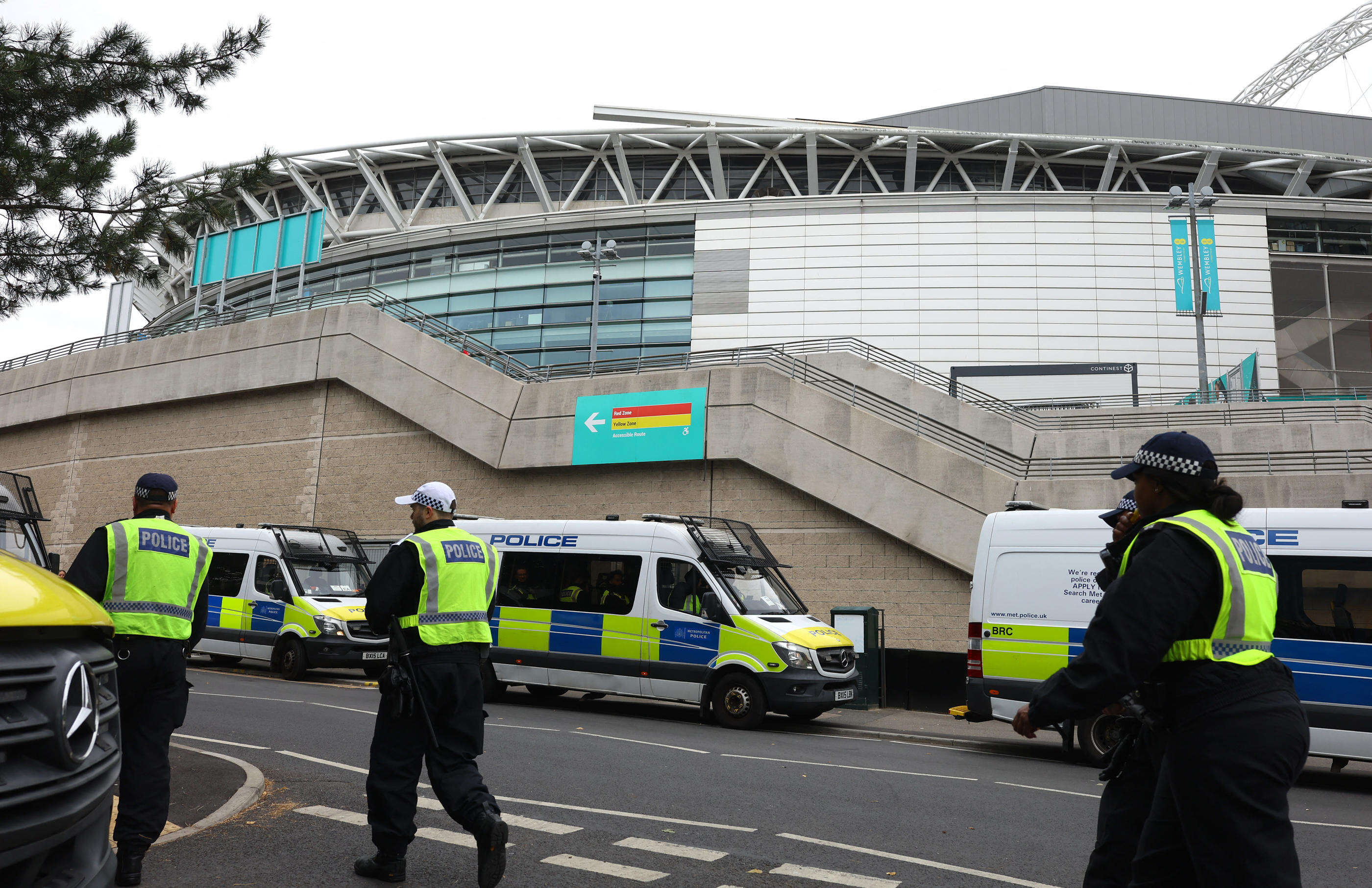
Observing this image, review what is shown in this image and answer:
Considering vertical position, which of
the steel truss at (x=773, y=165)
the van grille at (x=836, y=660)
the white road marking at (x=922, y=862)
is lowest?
the white road marking at (x=922, y=862)

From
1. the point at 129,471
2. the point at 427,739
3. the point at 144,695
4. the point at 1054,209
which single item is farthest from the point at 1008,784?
the point at 1054,209

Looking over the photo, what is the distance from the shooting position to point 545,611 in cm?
1365

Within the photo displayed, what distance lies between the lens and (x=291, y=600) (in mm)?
16469

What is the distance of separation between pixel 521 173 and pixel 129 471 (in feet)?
76.8

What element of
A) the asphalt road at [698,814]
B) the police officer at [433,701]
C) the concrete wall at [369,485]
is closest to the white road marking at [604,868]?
the asphalt road at [698,814]

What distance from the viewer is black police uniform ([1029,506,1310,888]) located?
9.34 feet

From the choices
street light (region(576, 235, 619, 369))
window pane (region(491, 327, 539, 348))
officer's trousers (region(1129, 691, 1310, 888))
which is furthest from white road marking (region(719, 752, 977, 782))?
window pane (region(491, 327, 539, 348))

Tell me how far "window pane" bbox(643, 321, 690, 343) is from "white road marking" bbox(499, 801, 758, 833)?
31679 millimetres

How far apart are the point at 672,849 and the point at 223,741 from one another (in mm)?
5313

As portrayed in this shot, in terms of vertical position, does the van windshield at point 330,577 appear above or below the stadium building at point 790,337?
below

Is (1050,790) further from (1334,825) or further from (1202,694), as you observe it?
(1202,694)

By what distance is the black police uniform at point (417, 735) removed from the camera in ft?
16.0

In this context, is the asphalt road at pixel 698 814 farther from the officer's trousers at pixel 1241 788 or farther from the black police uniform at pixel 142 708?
the officer's trousers at pixel 1241 788

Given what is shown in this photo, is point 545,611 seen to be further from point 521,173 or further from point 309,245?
point 521,173
